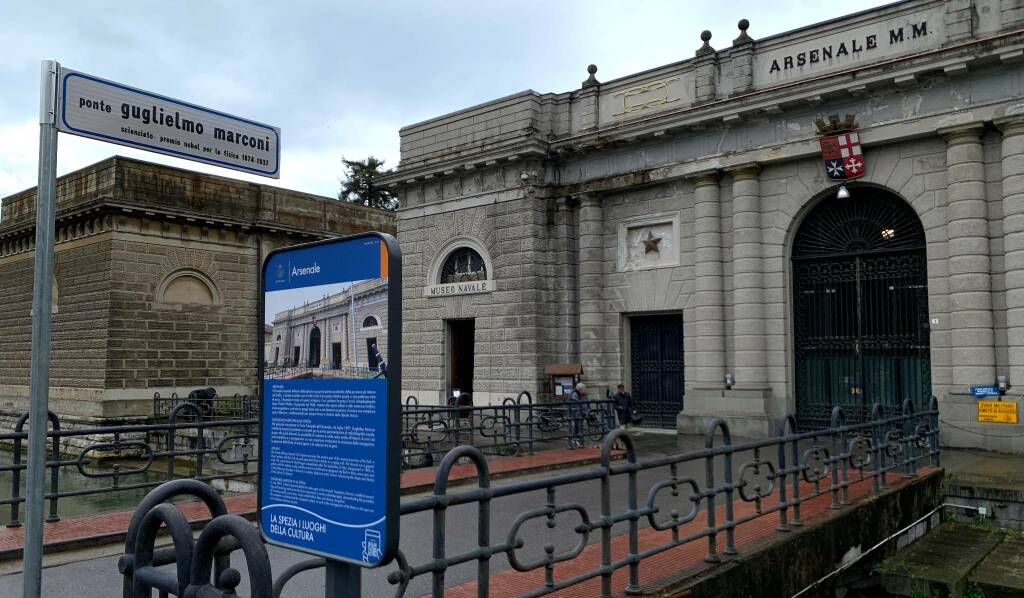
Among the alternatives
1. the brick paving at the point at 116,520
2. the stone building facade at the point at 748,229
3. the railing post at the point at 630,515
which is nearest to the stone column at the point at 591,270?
the stone building facade at the point at 748,229

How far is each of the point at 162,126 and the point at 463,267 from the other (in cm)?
1876

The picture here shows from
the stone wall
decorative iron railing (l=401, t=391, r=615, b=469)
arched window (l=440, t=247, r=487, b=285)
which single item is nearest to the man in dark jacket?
decorative iron railing (l=401, t=391, r=615, b=469)

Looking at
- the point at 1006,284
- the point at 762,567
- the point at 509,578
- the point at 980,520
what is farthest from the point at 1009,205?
the point at 509,578

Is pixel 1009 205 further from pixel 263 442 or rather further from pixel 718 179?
pixel 263 442

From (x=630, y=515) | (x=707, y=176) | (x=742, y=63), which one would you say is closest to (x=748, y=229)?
(x=707, y=176)

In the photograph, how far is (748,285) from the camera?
1784 centimetres

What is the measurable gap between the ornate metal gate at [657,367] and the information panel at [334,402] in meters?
16.9

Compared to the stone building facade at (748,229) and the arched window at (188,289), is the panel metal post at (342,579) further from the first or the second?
the arched window at (188,289)

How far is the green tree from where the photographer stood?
174 feet

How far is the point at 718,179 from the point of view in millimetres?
18609

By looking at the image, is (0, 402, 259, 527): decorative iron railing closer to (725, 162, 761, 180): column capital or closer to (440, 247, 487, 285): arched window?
(440, 247, 487, 285): arched window

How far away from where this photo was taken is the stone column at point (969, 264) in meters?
14.7

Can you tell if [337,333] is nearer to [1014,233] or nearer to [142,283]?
[1014,233]

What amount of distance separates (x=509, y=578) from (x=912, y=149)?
45.4 feet
